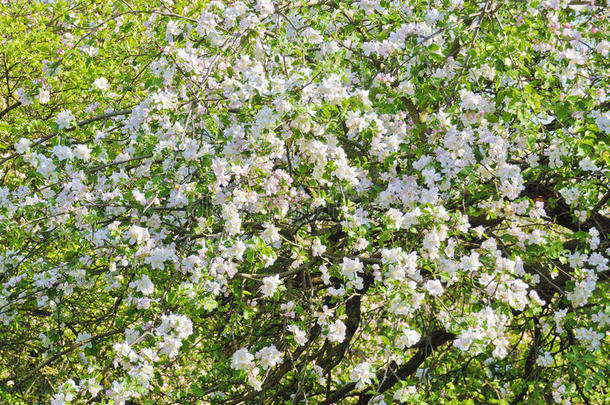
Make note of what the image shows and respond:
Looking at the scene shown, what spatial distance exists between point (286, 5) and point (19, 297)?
2.50 m

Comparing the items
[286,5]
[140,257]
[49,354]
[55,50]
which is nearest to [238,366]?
[140,257]

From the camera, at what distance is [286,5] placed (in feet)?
13.6

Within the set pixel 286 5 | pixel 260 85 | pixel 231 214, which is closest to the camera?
pixel 231 214

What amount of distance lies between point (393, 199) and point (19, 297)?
2421 mm

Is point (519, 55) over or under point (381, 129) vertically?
over

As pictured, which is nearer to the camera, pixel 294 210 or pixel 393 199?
pixel 393 199

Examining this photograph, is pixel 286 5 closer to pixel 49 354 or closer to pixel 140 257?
pixel 140 257

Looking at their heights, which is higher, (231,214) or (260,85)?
(260,85)

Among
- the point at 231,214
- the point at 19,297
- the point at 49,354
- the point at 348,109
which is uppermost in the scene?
the point at 348,109

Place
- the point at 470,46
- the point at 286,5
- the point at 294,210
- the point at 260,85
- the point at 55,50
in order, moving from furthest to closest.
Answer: the point at 55,50 → the point at 294,210 → the point at 286,5 → the point at 470,46 → the point at 260,85

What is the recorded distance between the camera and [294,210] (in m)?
4.46

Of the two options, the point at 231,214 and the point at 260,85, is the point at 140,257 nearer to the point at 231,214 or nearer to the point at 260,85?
the point at 231,214

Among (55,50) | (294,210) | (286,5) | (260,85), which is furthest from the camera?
(55,50)

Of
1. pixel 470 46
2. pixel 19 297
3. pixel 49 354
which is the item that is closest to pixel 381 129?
pixel 470 46
